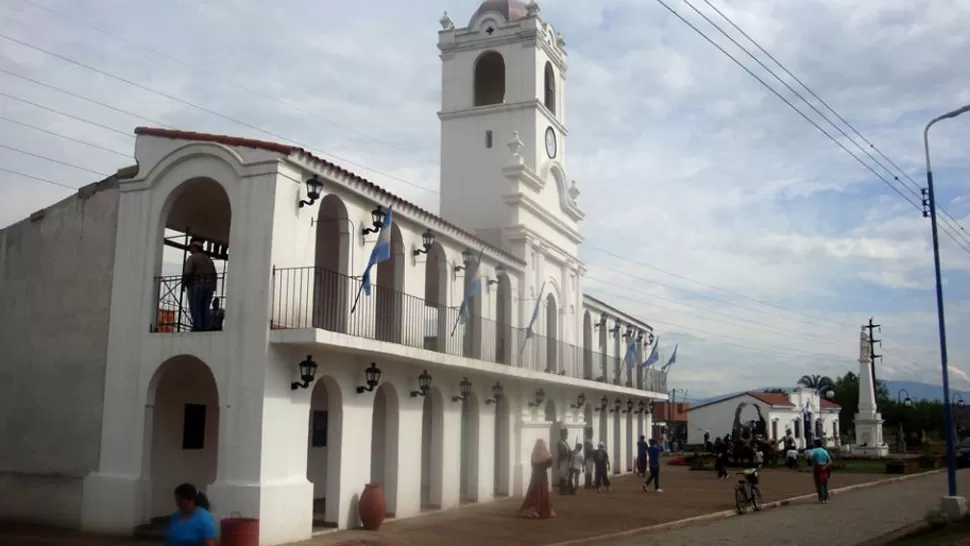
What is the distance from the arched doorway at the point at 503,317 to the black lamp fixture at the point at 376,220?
7.50 m

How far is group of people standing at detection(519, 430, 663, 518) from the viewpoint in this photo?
1939 cm

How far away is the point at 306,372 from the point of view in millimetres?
15297

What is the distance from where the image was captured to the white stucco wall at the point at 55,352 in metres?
16.3

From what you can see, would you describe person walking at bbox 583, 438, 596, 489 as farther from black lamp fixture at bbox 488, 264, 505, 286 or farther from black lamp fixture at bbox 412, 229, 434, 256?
black lamp fixture at bbox 412, 229, 434, 256

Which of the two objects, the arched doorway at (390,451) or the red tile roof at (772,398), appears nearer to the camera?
the arched doorway at (390,451)

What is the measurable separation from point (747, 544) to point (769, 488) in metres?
14.2

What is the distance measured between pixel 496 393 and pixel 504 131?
902 cm

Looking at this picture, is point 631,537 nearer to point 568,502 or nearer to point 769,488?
point 568,502

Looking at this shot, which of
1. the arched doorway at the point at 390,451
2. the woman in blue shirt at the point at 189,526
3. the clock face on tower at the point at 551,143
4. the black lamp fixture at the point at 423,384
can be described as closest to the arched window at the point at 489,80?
the clock face on tower at the point at 551,143

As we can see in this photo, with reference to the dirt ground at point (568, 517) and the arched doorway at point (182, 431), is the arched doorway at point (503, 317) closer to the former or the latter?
the dirt ground at point (568, 517)

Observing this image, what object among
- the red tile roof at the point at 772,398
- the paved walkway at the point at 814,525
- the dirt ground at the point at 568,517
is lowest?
the paved walkway at the point at 814,525

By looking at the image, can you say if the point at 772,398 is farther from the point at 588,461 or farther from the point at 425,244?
the point at 425,244

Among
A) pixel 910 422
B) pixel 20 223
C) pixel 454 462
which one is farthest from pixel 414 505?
pixel 910 422

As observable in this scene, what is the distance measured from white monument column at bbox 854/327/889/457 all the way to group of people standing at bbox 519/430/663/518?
26730mm
